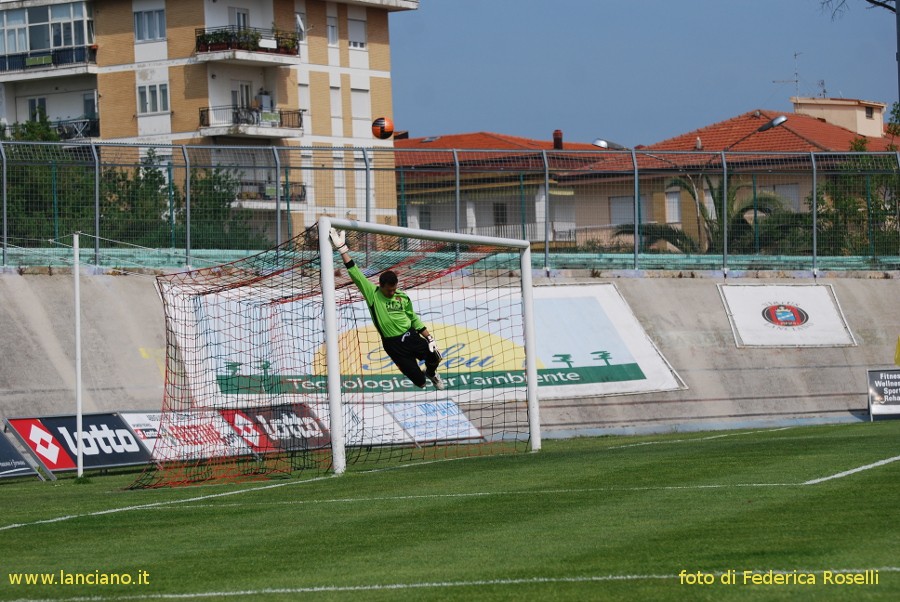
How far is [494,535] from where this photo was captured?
8852 mm

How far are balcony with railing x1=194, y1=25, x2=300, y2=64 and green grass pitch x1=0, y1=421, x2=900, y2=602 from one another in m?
43.8

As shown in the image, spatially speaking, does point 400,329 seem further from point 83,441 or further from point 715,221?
point 715,221

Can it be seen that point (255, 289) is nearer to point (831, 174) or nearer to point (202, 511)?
point (202, 511)

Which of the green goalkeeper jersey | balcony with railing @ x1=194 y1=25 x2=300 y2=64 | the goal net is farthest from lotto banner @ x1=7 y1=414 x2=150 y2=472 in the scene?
balcony with railing @ x1=194 y1=25 x2=300 y2=64

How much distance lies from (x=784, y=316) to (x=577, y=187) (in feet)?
17.0

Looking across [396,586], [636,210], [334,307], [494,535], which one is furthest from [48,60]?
[396,586]

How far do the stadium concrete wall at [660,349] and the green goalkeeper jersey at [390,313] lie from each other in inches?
266

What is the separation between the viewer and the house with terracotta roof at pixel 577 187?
2520cm

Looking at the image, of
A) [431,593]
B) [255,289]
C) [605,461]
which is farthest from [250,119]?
[431,593]

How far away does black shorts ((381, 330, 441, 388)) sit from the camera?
15164 millimetres

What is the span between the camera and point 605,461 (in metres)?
14.3

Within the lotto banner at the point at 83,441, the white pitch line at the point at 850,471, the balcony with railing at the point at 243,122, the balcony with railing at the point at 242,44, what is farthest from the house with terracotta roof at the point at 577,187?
the balcony with railing at the point at 242,44

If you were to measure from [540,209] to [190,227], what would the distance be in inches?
278

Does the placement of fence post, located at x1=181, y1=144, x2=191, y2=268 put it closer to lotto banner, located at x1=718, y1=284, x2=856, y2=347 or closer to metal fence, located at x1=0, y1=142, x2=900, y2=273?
metal fence, located at x1=0, y1=142, x2=900, y2=273
